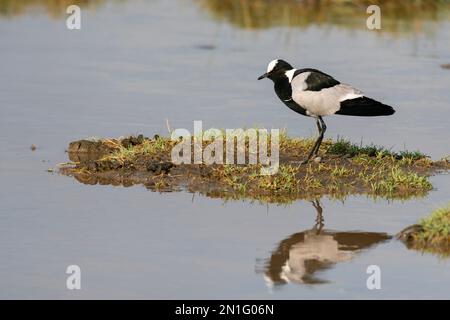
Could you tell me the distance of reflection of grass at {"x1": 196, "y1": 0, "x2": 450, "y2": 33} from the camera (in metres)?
17.9

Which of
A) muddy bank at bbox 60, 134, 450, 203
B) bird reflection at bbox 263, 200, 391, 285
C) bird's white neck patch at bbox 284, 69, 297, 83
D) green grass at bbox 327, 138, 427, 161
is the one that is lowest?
bird reflection at bbox 263, 200, 391, 285

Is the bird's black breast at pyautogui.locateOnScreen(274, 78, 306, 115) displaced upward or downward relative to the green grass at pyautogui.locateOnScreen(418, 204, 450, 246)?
upward

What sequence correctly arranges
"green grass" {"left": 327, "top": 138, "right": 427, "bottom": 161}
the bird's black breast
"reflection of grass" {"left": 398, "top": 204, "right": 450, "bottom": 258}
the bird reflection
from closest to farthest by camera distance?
the bird reflection → "reflection of grass" {"left": 398, "top": 204, "right": 450, "bottom": 258} → the bird's black breast → "green grass" {"left": 327, "top": 138, "right": 427, "bottom": 161}

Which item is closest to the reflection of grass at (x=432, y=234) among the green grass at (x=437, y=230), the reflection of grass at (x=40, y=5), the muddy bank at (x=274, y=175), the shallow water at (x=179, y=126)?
the green grass at (x=437, y=230)

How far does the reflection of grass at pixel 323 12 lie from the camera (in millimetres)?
17891

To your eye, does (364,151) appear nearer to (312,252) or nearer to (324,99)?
(324,99)

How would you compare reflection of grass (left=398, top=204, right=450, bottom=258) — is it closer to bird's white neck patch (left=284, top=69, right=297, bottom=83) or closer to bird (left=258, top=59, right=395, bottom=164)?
bird (left=258, top=59, right=395, bottom=164)

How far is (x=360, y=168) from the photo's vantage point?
10.4 m

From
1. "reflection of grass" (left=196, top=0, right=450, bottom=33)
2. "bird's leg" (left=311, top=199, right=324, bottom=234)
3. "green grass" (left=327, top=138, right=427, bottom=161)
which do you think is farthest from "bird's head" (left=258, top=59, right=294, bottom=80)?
"reflection of grass" (left=196, top=0, right=450, bottom=33)

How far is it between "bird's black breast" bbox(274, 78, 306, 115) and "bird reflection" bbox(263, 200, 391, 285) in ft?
5.47

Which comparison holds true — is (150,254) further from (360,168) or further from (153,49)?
(153,49)

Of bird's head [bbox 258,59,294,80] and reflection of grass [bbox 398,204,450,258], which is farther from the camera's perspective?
bird's head [bbox 258,59,294,80]
